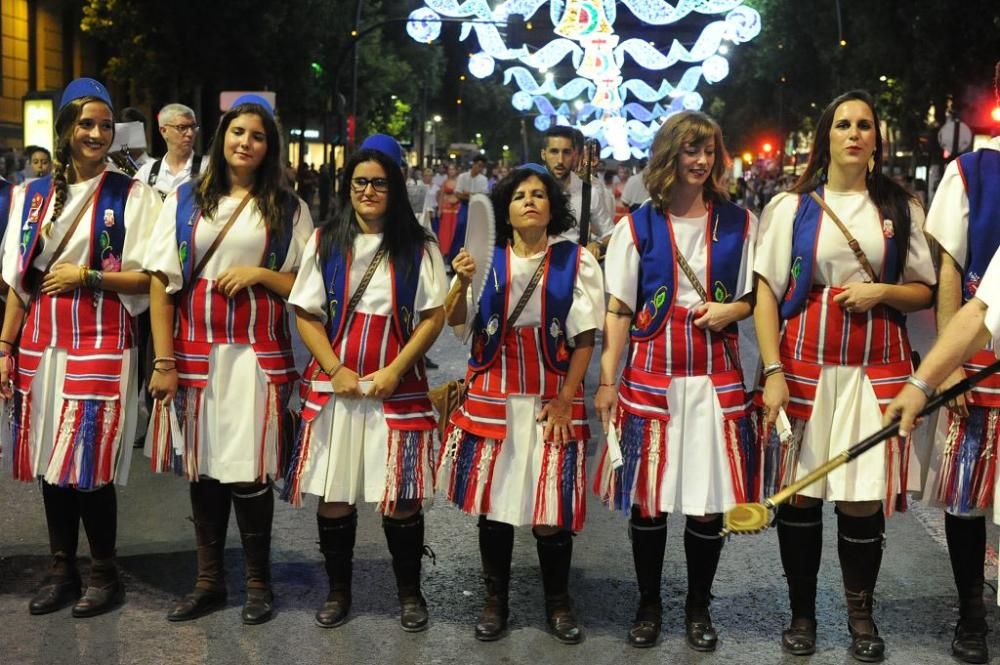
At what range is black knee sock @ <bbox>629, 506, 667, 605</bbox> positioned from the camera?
Result: 466 centimetres

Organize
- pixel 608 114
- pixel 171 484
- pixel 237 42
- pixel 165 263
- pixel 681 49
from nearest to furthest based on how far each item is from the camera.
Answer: pixel 165 263 < pixel 171 484 < pixel 681 49 < pixel 237 42 < pixel 608 114

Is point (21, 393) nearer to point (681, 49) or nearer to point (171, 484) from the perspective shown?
point (171, 484)

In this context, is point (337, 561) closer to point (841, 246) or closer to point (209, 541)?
point (209, 541)

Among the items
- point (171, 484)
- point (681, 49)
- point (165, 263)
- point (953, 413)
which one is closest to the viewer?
point (953, 413)

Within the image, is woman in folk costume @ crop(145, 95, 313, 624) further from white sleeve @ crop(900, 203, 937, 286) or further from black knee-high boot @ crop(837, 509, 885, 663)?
white sleeve @ crop(900, 203, 937, 286)

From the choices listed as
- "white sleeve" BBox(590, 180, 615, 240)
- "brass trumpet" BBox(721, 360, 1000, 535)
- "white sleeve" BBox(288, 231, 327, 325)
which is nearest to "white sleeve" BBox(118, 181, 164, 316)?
"white sleeve" BBox(288, 231, 327, 325)

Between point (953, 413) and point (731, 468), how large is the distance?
82cm

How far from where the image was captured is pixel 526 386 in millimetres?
4621

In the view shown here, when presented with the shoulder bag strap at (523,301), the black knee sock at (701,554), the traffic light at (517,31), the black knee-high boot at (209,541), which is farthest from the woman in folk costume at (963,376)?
the traffic light at (517,31)

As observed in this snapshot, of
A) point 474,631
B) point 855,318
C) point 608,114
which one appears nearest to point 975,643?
point 855,318

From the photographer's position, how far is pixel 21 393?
496cm

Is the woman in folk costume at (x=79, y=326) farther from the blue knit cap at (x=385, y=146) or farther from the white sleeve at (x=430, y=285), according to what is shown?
the white sleeve at (x=430, y=285)

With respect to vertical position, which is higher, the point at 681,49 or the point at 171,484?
the point at 681,49

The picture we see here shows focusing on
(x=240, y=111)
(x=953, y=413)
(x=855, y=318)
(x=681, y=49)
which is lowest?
(x=953, y=413)
